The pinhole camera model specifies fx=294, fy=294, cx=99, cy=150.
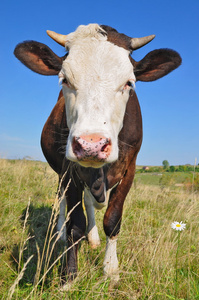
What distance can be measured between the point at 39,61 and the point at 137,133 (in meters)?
1.45

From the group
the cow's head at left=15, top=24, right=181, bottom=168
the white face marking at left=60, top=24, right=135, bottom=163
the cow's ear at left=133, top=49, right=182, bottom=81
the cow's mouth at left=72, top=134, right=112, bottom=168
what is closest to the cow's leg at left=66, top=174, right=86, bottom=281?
the cow's head at left=15, top=24, right=181, bottom=168

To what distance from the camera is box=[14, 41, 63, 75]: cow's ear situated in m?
3.32

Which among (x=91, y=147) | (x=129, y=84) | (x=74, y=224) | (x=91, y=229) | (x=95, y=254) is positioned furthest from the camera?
(x=91, y=229)

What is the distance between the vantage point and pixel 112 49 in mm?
2838

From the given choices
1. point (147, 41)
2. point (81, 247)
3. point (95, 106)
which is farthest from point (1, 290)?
point (147, 41)

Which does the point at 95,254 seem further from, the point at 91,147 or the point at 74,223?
the point at 91,147

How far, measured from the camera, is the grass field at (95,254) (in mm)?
2422

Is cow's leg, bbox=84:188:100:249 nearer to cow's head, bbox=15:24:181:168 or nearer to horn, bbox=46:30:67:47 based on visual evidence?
cow's head, bbox=15:24:181:168

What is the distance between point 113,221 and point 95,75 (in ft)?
5.51

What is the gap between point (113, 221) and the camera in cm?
337

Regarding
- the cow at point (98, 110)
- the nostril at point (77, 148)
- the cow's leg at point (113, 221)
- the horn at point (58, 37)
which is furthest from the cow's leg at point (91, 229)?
the horn at point (58, 37)

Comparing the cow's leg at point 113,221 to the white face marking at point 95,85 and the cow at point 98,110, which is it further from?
the white face marking at point 95,85

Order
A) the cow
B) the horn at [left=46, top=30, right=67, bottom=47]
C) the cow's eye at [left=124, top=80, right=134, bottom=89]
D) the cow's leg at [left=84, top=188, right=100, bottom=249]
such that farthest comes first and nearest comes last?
the cow's leg at [left=84, top=188, right=100, bottom=249] → the horn at [left=46, top=30, right=67, bottom=47] → the cow's eye at [left=124, top=80, right=134, bottom=89] → the cow

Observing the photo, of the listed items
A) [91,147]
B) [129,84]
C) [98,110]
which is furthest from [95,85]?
[91,147]
